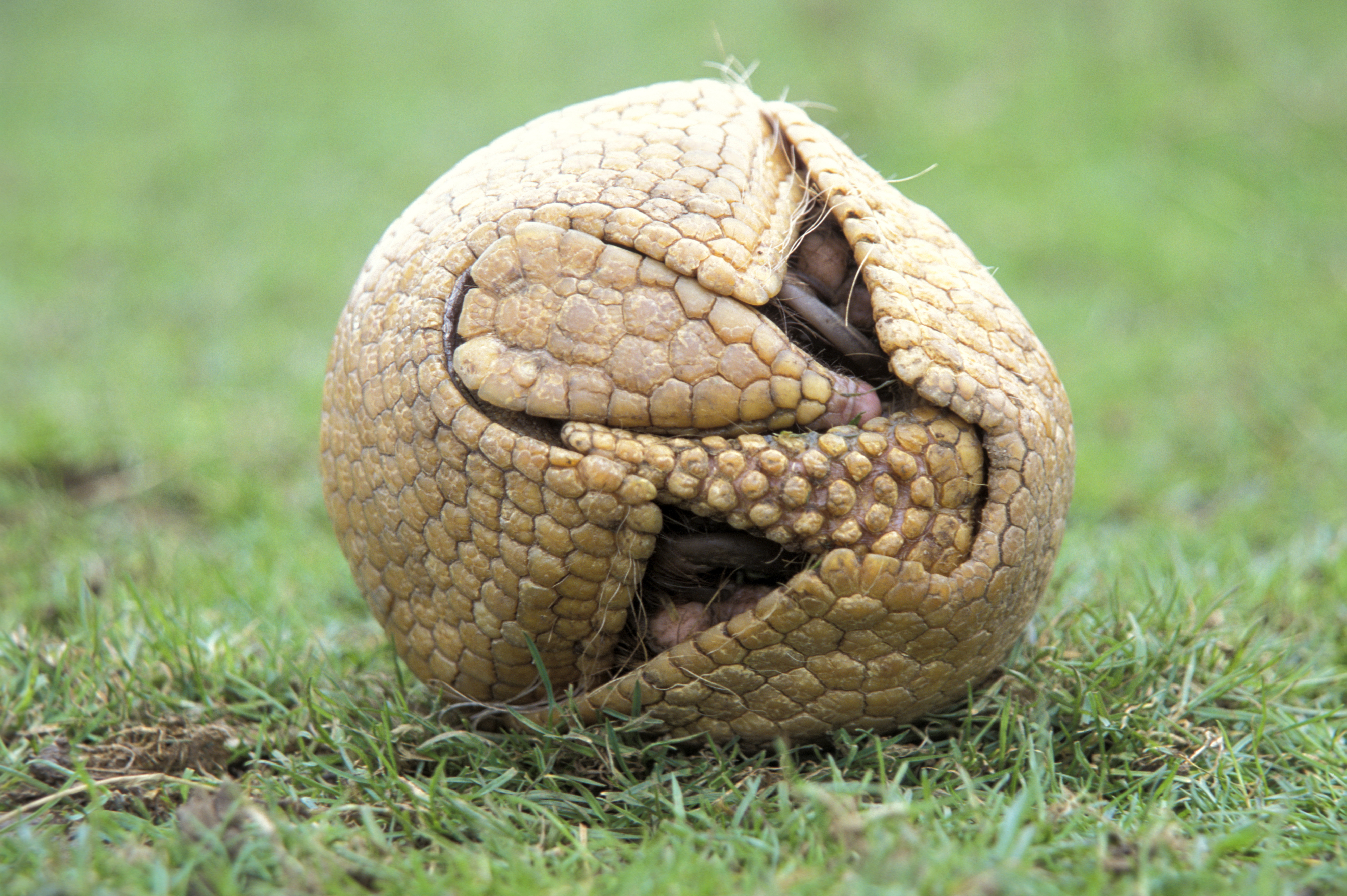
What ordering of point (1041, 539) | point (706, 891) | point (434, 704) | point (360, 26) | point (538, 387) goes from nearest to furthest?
point (706, 891) < point (538, 387) < point (1041, 539) < point (434, 704) < point (360, 26)

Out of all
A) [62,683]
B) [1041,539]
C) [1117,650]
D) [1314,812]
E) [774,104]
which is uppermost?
[774,104]

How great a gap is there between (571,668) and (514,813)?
357 millimetres

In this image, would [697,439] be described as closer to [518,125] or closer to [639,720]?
[639,720]

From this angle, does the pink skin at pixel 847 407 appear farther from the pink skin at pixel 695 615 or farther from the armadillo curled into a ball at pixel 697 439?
the pink skin at pixel 695 615

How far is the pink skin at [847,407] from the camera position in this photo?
2.29m

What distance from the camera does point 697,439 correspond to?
2250 mm

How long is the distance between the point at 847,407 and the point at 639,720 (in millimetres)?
807

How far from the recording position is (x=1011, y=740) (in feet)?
8.46

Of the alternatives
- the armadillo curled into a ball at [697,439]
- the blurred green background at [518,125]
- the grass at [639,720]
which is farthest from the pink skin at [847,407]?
the blurred green background at [518,125]

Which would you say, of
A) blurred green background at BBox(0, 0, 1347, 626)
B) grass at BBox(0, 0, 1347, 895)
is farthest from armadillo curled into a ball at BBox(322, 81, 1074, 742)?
blurred green background at BBox(0, 0, 1347, 626)

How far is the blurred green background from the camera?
175 inches

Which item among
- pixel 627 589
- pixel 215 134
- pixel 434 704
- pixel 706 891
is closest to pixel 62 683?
pixel 434 704

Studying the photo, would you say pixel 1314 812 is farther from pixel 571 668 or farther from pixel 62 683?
pixel 62 683

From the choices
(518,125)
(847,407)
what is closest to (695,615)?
(847,407)
